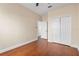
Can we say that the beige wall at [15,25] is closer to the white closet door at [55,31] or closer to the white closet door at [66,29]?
the white closet door at [55,31]

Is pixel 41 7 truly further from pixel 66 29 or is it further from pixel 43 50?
pixel 43 50

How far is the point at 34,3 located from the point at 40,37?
32.7 inches

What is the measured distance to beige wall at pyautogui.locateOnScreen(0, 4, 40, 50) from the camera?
2001mm

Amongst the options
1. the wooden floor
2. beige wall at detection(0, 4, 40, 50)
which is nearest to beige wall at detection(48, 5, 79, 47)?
the wooden floor

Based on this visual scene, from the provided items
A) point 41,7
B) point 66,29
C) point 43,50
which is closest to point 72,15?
point 66,29

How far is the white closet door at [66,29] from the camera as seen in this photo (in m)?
2.14

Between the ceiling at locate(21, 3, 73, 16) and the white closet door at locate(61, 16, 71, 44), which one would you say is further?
the white closet door at locate(61, 16, 71, 44)

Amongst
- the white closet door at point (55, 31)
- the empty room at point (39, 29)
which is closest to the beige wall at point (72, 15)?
the empty room at point (39, 29)

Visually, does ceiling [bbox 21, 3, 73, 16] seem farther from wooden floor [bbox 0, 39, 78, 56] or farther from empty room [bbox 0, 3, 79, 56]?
wooden floor [bbox 0, 39, 78, 56]

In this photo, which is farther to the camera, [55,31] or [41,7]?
[55,31]

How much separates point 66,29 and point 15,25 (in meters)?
1.20

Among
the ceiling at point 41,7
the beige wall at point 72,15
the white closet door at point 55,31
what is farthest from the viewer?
the white closet door at point 55,31

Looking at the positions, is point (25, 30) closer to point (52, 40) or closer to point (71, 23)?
point (52, 40)

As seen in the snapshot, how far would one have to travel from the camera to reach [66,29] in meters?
2.18
